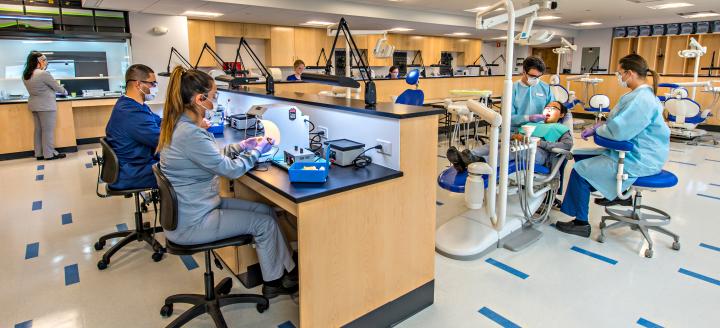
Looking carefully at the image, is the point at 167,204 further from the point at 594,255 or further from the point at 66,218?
the point at 594,255

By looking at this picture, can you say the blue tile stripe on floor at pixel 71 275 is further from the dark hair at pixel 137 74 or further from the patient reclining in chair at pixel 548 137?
the patient reclining in chair at pixel 548 137

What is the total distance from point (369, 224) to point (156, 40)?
6912 mm

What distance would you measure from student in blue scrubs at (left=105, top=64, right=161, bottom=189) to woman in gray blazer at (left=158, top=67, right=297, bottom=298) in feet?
3.07

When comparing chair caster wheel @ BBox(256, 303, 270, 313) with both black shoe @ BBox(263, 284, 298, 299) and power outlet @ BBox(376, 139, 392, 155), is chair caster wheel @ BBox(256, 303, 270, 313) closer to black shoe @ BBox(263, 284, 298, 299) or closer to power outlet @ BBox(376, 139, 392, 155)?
black shoe @ BBox(263, 284, 298, 299)

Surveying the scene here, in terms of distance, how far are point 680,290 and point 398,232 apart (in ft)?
5.89

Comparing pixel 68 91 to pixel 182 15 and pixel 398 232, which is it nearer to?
pixel 182 15

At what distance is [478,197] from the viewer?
2.51m

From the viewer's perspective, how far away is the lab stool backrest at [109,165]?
272cm

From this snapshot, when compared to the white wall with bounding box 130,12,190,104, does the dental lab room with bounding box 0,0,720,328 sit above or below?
below

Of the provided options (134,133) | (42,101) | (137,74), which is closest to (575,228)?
(134,133)

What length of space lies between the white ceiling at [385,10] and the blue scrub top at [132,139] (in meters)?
3.70

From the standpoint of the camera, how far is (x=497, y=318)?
2.21 meters

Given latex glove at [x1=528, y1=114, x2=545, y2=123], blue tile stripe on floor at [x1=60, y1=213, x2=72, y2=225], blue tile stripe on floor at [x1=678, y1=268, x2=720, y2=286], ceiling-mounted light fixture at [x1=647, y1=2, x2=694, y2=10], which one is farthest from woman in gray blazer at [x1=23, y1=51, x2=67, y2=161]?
ceiling-mounted light fixture at [x1=647, y1=2, x2=694, y2=10]

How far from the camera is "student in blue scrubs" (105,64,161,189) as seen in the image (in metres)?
2.74
